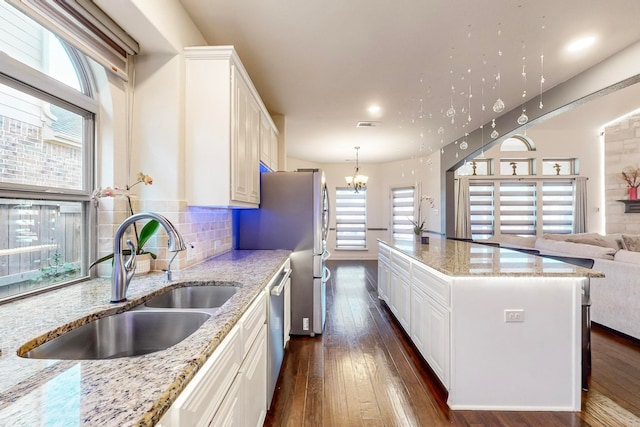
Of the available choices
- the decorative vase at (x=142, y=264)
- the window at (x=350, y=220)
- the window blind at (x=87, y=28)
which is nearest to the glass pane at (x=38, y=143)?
the window blind at (x=87, y=28)

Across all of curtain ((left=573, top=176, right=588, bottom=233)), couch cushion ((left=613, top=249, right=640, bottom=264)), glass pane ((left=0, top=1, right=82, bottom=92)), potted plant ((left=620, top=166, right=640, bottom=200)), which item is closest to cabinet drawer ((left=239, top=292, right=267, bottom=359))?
glass pane ((left=0, top=1, right=82, bottom=92))

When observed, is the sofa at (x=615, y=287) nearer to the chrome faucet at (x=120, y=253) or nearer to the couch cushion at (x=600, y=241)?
the couch cushion at (x=600, y=241)

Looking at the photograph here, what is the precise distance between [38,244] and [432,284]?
2377 millimetres

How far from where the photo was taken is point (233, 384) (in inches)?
43.6

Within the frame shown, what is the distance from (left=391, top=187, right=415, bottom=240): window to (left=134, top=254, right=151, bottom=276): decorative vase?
6.24 m

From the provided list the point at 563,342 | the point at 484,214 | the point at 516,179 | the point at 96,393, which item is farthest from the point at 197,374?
the point at 516,179

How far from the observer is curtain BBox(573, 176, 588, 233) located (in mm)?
6500

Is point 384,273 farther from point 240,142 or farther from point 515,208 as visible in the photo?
point 515,208

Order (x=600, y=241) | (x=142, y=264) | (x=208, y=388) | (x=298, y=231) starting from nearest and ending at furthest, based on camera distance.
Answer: (x=208, y=388)
(x=142, y=264)
(x=298, y=231)
(x=600, y=241)

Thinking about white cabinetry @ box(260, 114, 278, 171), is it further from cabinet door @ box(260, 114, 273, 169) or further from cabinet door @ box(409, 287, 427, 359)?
cabinet door @ box(409, 287, 427, 359)

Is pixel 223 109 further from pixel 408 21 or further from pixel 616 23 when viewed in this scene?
pixel 616 23

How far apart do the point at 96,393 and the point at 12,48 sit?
1524 mm

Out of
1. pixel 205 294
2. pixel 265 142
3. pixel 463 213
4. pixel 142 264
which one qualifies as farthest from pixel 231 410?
pixel 463 213

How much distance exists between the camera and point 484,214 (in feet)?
22.4
